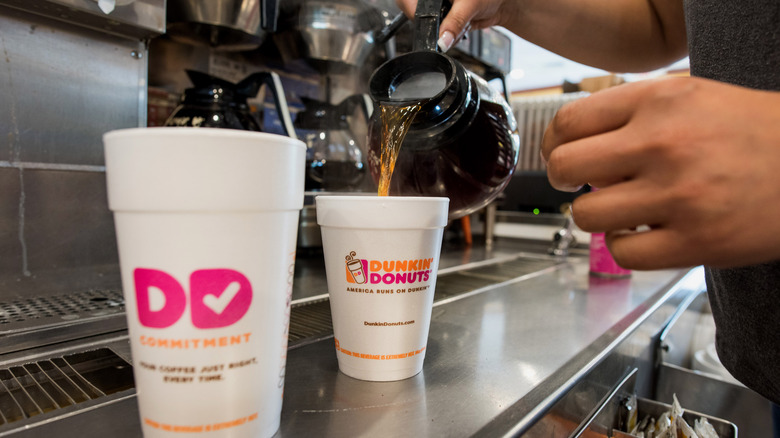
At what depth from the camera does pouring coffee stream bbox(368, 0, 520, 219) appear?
21.4 inches

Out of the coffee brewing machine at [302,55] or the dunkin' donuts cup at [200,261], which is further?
the coffee brewing machine at [302,55]

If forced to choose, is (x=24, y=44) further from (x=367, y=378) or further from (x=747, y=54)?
(x=747, y=54)

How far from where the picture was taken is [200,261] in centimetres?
30

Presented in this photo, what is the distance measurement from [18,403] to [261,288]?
301 mm

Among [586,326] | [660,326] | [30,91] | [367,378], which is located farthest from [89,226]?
[660,326]


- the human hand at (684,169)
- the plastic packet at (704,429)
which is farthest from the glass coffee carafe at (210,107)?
the plastic packet at (704,429)

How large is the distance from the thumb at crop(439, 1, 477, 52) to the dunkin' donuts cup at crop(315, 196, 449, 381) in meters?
0.27

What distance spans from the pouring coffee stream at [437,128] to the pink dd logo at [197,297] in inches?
11.0

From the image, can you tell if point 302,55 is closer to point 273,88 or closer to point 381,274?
point 273,88

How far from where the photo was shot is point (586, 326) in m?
0.73

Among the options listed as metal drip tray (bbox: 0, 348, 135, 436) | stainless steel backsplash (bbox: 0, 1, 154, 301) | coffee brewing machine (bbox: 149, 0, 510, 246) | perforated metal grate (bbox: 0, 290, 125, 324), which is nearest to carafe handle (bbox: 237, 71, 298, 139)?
coffee brewing machine (bbox: 149, 0, 510, 246)

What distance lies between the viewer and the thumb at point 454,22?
628 millimetres

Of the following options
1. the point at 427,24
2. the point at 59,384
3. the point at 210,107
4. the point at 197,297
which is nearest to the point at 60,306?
the point at 59,384

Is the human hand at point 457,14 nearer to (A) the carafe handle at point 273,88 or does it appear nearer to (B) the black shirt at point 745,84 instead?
(B) the black shirt at point 745,84
